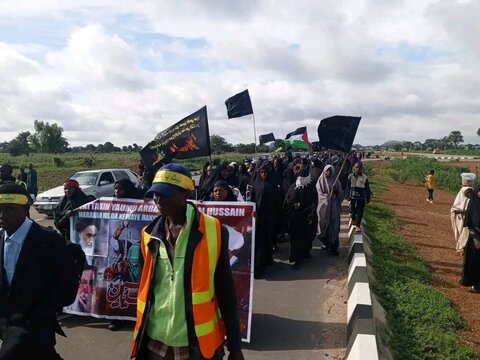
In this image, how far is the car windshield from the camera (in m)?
15.4

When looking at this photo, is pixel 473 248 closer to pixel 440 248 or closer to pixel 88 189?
pixel 440 248

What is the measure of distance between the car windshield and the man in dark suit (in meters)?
12.8

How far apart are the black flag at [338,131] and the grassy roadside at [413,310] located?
2.31 metres

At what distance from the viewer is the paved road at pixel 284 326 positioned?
4883 millimetres

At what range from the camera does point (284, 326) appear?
5.59 m

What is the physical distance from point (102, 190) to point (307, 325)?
11123 millimetres

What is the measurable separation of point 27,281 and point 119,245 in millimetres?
2906

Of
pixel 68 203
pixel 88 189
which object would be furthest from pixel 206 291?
pixel 88 189

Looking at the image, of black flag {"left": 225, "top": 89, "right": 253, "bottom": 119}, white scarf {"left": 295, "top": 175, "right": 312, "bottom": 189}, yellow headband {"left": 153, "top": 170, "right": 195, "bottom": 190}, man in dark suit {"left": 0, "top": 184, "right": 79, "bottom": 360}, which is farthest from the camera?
black flag {"left": 225, "top": 89, "right": 253, "bottom": 119}

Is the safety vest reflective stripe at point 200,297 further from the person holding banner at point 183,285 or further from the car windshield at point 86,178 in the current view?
the car windshield at point 86,178

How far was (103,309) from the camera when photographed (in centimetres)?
555

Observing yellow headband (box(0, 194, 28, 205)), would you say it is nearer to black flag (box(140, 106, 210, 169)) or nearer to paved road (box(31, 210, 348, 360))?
paved road (box(31, 210, 348, 360))

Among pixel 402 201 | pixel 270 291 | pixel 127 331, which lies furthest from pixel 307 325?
pixel 402 201

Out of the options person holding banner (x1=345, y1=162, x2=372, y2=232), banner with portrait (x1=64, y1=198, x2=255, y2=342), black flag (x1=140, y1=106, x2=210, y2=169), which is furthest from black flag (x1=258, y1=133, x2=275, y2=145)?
banner with portrait (x1=64, y1=198, x2=255, y2=342)
